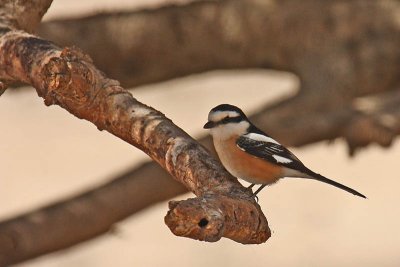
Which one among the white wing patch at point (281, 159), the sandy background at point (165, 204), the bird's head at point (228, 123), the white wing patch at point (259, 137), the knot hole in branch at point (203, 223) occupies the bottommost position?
the sandy background at point (165, 204)

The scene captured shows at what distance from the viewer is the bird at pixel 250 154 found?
5.66m

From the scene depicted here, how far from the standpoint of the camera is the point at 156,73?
8320 millimetres

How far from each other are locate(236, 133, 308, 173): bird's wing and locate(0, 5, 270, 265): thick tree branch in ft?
2.76

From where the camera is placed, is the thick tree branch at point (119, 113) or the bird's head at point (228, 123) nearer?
the thick tree branch at point (119, 113)

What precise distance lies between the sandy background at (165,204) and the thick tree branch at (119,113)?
5.82 meters

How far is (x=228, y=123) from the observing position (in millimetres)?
5879

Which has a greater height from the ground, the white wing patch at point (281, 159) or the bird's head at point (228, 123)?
the bird's head at point (228, 123)

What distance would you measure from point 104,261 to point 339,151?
347 cm

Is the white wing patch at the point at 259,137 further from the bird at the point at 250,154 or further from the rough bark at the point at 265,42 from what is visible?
the rough bark at the point at 265,42

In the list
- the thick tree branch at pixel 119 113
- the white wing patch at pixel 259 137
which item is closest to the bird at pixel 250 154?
the white wing patch at pixel 259 137

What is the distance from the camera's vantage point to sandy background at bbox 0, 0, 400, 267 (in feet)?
39.5

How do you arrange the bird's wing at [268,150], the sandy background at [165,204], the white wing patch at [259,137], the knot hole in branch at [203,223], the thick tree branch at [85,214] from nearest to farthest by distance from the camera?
the knot hole in branch at [203,223], the bird's wing at [268,150], the white wing patch at [259,137], the thick tree branch at [85,214], the sandy background at [165,204]

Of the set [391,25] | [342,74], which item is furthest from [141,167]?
[391,25]

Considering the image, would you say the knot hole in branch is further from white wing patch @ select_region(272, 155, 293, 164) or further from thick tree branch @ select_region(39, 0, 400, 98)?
thick tree branch @ select_region(39, 0, 400, 98)
